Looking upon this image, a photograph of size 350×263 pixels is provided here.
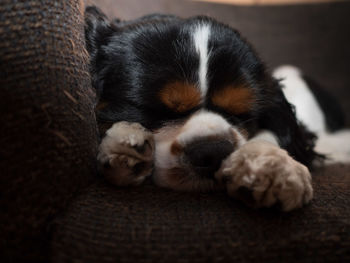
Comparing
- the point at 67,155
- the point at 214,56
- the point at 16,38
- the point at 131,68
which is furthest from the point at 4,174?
the point at 214,56

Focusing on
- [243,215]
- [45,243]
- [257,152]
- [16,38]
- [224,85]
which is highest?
[16,38]

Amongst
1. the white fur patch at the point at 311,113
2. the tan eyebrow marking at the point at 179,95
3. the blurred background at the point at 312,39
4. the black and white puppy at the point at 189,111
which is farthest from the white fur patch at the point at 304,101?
the tan eyebrow marking at the point at 179,95

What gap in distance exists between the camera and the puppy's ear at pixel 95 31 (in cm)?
150

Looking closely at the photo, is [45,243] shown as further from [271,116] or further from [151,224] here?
[271,116]

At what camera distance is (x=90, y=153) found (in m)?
1.14

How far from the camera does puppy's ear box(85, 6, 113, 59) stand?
1.50 metres

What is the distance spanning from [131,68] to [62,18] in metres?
0.35

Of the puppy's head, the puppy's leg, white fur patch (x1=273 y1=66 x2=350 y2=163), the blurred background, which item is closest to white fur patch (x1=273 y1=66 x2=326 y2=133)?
white fur patch (x1=273 y1=66 x2=350 y2=163)

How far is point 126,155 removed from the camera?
1158mm

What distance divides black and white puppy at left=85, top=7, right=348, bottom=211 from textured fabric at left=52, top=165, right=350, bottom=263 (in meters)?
0.06

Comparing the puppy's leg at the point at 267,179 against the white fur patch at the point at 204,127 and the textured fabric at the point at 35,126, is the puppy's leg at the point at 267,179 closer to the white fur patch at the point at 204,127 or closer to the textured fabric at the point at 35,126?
the white fur patch at the point at 204,127

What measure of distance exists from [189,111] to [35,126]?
592mm

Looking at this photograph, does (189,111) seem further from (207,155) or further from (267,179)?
(267,179)

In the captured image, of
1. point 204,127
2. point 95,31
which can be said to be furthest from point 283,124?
point 95,31
